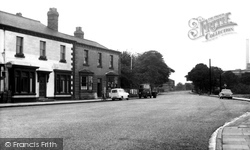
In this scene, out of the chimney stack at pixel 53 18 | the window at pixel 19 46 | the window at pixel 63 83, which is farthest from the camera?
the chimney stack at pixel 53 18

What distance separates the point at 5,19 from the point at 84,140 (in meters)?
26.0

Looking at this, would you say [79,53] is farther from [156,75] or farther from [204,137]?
[156,75]

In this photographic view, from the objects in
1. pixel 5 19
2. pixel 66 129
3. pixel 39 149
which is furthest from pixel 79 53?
pixel 39 149

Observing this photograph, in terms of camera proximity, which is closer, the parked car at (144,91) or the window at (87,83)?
the window at (87,83)

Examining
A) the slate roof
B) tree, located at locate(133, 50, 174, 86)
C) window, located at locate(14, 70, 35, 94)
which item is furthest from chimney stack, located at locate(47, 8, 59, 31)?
tree, located at locate(133, 50, 174, 86)

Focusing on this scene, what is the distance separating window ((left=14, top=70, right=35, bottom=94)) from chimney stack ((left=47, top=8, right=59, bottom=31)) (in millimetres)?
9684

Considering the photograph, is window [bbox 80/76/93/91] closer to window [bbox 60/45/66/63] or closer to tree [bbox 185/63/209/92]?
window [bbox 60/45/66/63]

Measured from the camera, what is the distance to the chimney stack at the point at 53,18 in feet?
118

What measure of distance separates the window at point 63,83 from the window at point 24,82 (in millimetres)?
3968

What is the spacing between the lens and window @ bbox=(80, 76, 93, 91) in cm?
3771

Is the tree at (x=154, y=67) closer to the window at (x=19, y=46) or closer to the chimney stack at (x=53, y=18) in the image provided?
the chimney stack at (x=53, y=18)

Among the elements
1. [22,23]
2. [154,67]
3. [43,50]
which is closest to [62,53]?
[43,50]

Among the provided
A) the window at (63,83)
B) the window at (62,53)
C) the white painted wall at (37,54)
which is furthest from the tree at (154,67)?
the white painted wall at (37,54)

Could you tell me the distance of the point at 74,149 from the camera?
626cm
